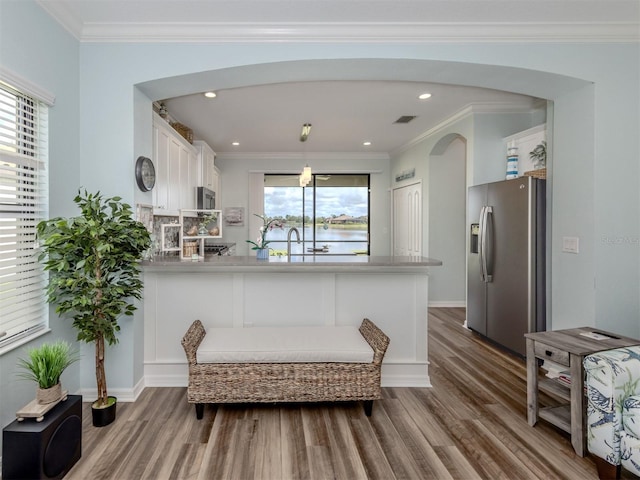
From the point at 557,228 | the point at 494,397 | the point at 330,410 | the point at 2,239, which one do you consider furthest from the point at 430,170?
the point at 2,239

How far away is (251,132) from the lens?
5.34 meters

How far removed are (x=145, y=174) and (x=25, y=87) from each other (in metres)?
0.92

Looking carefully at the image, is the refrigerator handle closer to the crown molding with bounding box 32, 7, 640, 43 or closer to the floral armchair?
the crown molding with bounding box 32, 7, 640, 43

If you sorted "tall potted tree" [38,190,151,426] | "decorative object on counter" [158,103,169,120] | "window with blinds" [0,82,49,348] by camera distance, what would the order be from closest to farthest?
"window with blinds" [0,82,49,348]
"tall potted tree" [38,190,151,426]
"decorative object on counter" [158,103,169,120]

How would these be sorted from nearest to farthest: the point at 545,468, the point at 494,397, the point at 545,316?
the point at 545,468, the point at 494,397, the point at 545,316

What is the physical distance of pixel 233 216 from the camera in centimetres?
695

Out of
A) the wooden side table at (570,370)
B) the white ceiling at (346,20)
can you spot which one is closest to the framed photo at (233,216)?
the white ceiling at (346,20)

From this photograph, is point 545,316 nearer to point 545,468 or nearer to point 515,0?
point 545,468

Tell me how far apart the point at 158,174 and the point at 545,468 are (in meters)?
3.80

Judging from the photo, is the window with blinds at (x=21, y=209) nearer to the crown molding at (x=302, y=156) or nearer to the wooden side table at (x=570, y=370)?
the wooden side table at (x=570, y=370)

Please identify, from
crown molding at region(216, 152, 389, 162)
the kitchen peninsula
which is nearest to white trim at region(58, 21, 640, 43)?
the kitchen peninsula

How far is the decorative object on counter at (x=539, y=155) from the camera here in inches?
143

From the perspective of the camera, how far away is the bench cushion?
2.37m

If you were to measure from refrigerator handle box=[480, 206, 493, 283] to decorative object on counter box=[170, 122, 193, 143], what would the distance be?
3.77 meters
